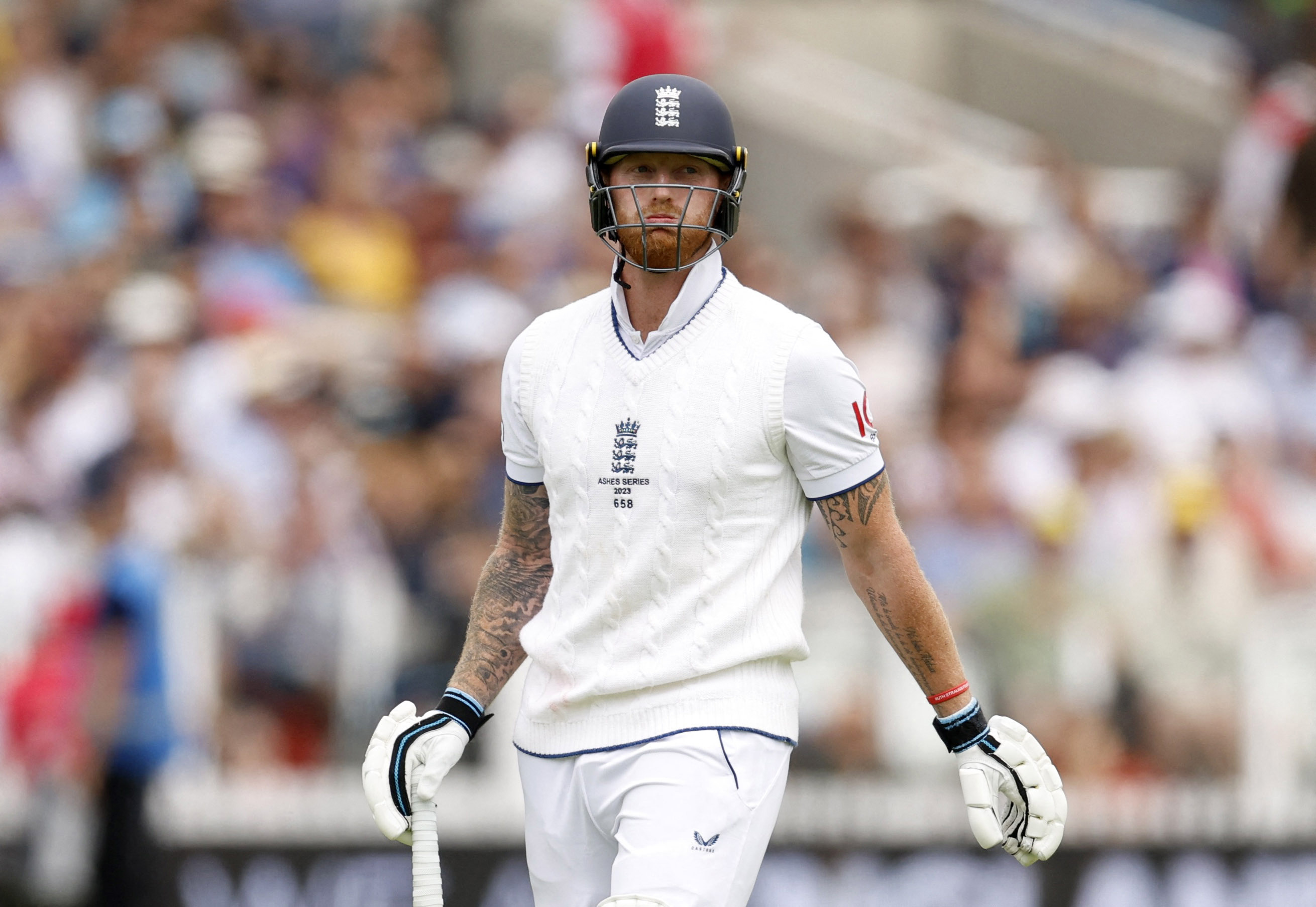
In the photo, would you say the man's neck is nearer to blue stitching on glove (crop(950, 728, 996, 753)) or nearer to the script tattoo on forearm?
the script tattoo on forearm

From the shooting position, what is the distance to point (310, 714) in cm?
788

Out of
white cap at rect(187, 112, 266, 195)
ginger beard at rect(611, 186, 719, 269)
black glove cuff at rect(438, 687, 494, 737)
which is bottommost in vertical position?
black glove cuff at rect(438, 687, 494, 737)

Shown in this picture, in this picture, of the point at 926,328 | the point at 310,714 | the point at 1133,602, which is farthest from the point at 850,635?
the point at 926,328

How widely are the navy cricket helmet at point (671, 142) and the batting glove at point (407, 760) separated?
1078mm

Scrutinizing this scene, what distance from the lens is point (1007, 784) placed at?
12.8ft

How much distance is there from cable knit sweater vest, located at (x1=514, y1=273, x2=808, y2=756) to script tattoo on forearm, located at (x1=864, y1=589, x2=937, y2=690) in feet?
0.57

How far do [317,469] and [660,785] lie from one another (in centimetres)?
501

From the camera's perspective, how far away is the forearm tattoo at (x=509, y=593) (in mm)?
4219

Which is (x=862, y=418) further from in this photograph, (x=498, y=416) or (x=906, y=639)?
(x=498, y=416)

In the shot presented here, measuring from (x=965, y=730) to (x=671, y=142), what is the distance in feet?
4.49

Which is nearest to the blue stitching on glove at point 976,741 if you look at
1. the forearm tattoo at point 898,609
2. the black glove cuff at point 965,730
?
the black glove cuff at point 965,730

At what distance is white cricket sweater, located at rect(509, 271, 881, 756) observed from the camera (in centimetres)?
381

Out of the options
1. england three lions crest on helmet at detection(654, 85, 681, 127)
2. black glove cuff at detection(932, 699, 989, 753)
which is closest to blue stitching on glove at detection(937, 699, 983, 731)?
black glove cuff at detection(932, 699, 989, 753)

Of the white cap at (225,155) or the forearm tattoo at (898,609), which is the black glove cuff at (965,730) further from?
the white cap at (225,155)
